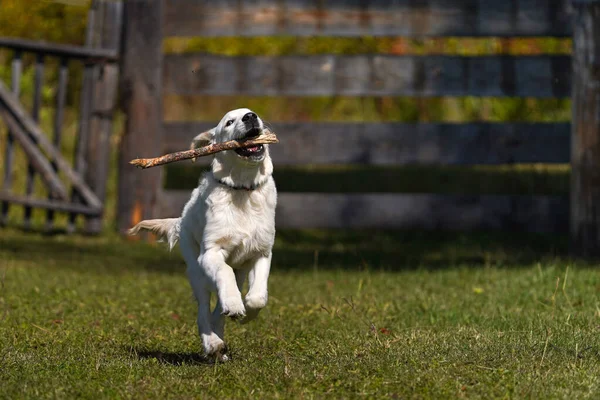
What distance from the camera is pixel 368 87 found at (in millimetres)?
9727

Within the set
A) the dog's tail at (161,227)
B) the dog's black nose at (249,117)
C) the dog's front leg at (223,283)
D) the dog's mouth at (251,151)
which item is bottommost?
the dog's front leg at (223,283)

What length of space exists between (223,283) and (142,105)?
225 inches

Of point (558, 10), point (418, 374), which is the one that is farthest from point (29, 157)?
point (418, 374)

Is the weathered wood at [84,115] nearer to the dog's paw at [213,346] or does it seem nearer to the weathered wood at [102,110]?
the weathered wood at [102,110]

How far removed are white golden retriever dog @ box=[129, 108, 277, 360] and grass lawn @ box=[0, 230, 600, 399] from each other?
0.87 feet

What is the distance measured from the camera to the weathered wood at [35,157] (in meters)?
10.2

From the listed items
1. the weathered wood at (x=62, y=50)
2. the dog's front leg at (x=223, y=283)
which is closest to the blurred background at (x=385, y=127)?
the weathered wood at (x=62, y=50)

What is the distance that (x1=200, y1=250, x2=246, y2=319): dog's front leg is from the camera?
4.43 meters

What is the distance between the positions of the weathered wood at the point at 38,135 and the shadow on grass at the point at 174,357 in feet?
17.8


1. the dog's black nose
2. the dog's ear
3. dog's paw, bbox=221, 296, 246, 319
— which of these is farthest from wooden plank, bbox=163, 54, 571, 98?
dog's paw, bbox=221, 296, 246, 319

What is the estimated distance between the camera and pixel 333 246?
32.7 ft

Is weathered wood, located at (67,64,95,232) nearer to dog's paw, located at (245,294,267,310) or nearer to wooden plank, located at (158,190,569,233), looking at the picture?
wooden plank, located at (158,190,569,233)

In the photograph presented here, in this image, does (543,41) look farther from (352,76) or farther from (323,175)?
(352,76)

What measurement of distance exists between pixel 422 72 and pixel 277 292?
3397 mm
